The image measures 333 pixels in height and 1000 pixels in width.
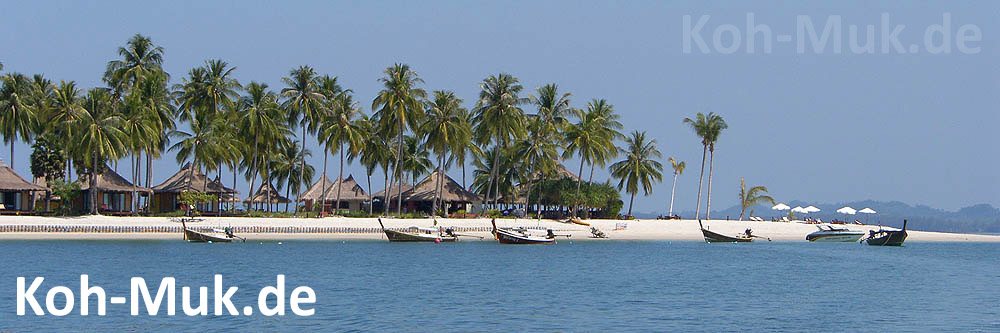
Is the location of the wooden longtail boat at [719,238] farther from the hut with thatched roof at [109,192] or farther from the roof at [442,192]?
the hut with thatched roof at [109,192]

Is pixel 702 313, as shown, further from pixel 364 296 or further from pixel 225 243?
pixel 225 243

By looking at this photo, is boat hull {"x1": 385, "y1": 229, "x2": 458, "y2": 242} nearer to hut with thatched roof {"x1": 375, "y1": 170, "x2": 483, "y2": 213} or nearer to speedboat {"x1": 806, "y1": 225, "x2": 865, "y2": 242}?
hut with thatched roof {"x1": 375, "y1": 170, "x2": 483, "y2": 213}

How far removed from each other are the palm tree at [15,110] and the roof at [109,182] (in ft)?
18.1

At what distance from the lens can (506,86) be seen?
3118 inches

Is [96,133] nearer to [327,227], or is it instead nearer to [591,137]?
[327,227]

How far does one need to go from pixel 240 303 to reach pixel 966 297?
81.2 feet

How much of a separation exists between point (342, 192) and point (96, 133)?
25.9 metres

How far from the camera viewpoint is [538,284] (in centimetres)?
3875

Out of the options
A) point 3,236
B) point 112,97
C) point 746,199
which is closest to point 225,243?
point 3,236

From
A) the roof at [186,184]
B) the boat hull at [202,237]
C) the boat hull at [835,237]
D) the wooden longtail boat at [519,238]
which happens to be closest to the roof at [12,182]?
the roof at [186,184]

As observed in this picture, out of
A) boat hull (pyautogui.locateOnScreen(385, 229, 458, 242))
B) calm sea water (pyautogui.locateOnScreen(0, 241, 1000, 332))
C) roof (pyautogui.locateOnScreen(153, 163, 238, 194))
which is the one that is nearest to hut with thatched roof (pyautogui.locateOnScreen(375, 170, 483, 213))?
roof (pyautogui.locateOnScreen(153, 163, 238, 194))

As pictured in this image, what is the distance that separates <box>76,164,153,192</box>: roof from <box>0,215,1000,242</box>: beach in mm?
6825

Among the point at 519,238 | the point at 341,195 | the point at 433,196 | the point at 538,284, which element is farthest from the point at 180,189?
the point at 538,284

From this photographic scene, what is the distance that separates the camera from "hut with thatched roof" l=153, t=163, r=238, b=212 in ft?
257
